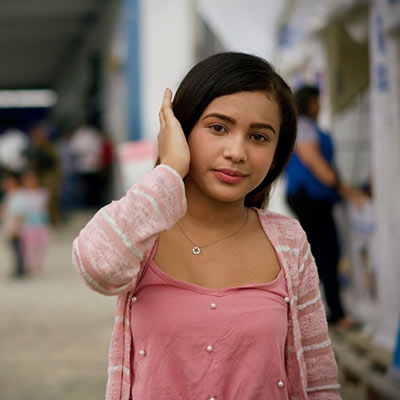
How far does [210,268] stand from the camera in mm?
1413

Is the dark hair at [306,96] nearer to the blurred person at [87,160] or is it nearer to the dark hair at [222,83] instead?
the dark hair at [222,83]

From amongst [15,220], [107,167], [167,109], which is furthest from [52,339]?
[107,167]

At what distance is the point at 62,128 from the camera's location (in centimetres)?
1900

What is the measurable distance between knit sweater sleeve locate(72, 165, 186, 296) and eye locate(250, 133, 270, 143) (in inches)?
8.9

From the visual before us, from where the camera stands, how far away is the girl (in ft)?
4.14

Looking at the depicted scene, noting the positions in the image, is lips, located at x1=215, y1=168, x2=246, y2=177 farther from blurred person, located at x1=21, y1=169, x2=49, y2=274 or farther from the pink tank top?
blurred person, located at x1=21, y1=169, x2=49, y2=274

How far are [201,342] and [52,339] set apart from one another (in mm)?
3629

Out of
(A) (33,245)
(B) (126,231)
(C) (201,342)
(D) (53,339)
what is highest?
(B) (126,231)

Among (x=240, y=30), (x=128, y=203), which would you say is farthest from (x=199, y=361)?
(x=240, y=30)

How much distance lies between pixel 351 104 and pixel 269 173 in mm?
3250

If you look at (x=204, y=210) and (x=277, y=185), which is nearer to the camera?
(x=204, y=210)

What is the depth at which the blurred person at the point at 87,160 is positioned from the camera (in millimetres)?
11875

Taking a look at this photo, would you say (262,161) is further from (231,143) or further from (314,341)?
(314,341)

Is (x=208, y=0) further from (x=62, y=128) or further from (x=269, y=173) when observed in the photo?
(x=62, y=128)
